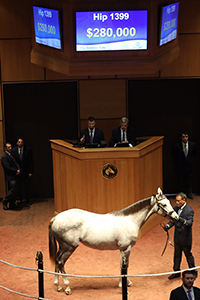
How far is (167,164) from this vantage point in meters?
10.4

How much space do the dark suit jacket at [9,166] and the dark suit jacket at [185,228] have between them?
174 inches

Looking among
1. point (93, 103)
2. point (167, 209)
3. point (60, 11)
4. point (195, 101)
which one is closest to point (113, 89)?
point (93, 103)

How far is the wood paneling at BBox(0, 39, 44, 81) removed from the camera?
32.2 feet

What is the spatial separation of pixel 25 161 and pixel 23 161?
0.04 metres

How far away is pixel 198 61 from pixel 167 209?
4.91m

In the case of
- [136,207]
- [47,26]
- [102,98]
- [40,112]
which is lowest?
[136,207]

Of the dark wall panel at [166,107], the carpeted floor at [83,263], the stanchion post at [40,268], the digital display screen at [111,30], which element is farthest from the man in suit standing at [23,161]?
the stanchion post at [40,268]

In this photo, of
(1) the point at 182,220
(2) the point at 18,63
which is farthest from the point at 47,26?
(1) the point at 182,220

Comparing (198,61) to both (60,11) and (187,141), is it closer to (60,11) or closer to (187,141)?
(187,141)

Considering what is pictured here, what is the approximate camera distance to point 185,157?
32.9 feet

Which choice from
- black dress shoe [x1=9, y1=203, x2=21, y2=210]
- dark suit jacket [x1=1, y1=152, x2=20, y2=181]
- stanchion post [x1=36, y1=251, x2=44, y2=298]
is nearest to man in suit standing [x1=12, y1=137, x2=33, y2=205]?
dark suit jacket [x1=1, y1=152, x2=20, y2=181]

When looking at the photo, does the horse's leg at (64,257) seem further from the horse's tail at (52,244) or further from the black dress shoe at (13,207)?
the black dress shoe at (13,207)

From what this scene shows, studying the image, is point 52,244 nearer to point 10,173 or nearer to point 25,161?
point 10,173

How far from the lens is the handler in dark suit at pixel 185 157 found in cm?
995
